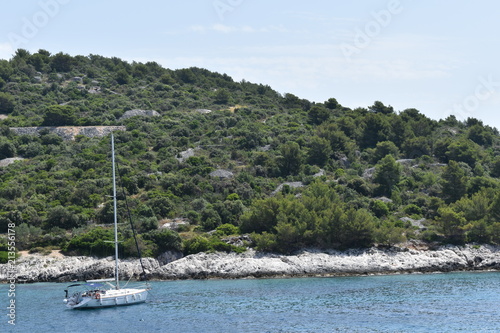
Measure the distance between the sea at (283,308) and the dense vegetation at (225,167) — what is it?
10.1 meters

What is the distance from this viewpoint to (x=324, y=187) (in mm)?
67062

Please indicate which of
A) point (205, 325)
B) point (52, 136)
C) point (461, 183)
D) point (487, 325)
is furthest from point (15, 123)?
point (487, 325)

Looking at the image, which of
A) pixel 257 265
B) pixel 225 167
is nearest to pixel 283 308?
pixel 257 265

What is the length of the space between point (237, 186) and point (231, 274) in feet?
75.9

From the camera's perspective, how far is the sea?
32125 mm

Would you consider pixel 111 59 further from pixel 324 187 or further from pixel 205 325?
pixel 205 325

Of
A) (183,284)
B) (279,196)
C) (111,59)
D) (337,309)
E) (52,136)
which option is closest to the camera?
(337,309)

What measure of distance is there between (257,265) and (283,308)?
1737cm

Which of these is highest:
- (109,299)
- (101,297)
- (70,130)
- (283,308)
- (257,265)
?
(70,130)

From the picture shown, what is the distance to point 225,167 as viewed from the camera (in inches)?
3428

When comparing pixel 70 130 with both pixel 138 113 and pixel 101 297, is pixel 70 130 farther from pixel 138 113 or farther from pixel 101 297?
pixel 101 297

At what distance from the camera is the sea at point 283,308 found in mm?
32125

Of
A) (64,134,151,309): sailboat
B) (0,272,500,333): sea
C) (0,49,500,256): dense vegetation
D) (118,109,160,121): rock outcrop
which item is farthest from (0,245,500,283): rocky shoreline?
(118,109,160,121): rock outcrop

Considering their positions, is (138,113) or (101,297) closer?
(101,297)
